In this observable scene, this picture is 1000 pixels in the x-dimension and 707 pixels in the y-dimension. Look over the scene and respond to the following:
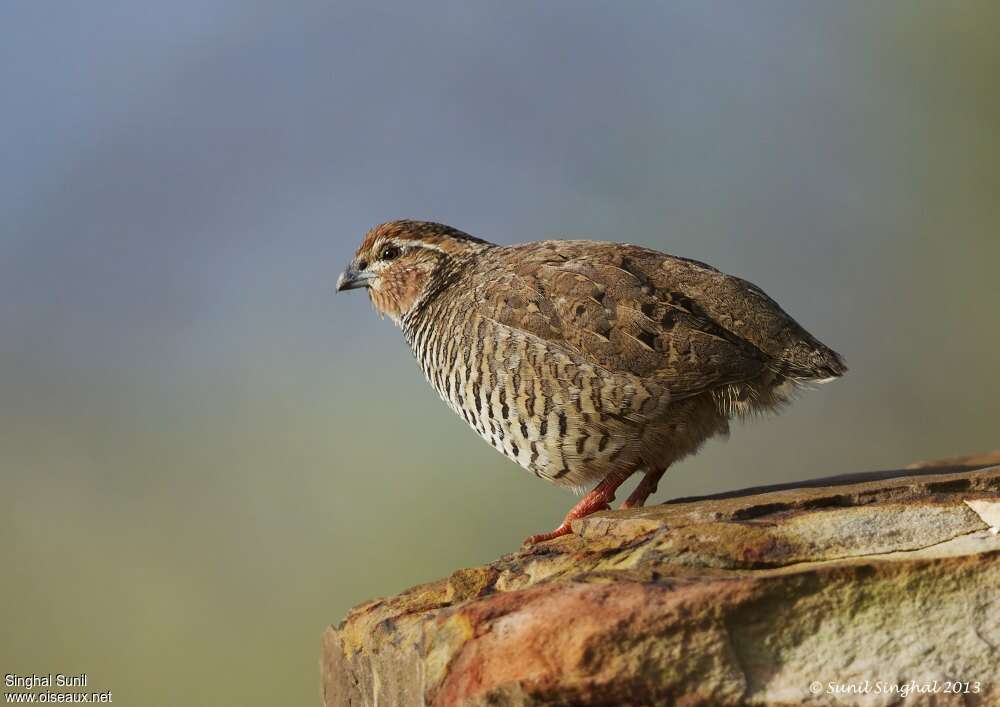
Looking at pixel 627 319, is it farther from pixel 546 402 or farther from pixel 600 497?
pixel 600 497

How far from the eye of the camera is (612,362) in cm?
581

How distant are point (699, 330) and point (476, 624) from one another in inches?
98.5

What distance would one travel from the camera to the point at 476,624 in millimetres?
3943

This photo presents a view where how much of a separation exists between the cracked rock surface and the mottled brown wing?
1.67 meters

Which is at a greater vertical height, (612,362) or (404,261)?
(404,261)

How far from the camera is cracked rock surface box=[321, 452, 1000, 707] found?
3656mm

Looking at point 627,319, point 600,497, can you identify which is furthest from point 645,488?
point 627,319

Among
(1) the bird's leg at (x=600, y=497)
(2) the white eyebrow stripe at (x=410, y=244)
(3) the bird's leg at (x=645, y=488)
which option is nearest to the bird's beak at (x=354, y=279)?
(2) the white eyebrow stripe at (x=410, y=244)

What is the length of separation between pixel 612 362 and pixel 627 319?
269 millimetres

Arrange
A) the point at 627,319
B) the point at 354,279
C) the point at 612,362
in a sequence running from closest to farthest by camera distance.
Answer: the point at 612,362
the point at 627,319
the point at 354,279

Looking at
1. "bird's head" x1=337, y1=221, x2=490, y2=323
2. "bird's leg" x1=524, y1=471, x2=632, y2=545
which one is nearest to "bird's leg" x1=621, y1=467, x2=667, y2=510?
"bird's leg" x1=524, y1=471, x2=632, y2=545

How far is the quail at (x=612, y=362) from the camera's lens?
5.81m

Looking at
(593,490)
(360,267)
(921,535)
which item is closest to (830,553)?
(921,535)

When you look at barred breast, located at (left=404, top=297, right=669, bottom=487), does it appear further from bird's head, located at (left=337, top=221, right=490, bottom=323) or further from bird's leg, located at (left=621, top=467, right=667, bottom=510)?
bird's head, located at (left=337, top=221, right=490, bottom=323)
